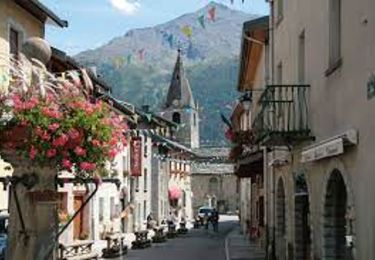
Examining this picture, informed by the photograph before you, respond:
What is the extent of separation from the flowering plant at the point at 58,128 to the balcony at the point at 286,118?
8.25m

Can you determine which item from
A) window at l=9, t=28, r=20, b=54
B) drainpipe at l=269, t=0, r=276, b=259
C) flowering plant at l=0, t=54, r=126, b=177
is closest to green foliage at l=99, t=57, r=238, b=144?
drainpipe at l=269, t=0, r=276, b=259

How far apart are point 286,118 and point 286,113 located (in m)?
0.14

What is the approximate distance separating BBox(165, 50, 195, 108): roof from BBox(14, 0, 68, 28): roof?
78407 mm

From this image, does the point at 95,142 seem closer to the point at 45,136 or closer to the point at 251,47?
the point at 45,136

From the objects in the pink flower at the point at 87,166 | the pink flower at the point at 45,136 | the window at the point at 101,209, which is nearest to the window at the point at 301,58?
the pink flower at the point at 87,166

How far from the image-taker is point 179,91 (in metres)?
106

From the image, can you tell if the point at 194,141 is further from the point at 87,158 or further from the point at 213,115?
the point at 87,158

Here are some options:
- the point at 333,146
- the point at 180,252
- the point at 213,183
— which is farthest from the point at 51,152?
the point at 213,183

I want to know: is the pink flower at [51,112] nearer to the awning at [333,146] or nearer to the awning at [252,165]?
the awning at [333,146]

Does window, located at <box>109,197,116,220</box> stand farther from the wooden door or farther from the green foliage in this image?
the green foliage

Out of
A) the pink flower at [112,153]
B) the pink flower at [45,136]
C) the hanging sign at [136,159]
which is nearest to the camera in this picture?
the pink flower at [45,136]

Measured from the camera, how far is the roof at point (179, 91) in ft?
349

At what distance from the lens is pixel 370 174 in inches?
435

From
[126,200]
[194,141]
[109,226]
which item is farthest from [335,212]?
[194,141]
